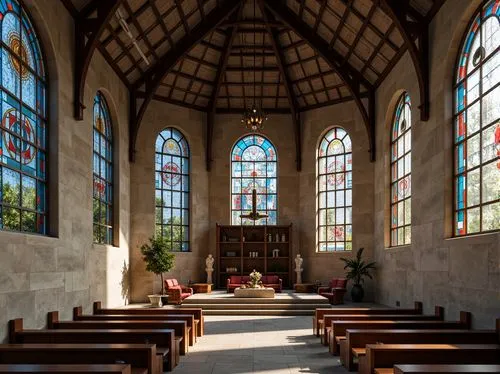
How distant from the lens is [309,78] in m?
21.1

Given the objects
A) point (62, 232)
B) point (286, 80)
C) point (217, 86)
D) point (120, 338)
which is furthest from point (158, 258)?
point (120, 338)

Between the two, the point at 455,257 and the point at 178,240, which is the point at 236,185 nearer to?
the point at 178,240

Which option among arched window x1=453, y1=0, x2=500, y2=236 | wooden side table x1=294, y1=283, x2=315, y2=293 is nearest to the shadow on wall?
wooden side table x1=294, y1=283, x2=315, y2=293

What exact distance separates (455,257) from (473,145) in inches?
93.9

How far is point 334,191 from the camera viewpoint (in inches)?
861

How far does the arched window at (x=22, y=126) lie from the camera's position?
1037cm

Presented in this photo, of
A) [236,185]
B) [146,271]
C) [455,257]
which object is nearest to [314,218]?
[236,185]

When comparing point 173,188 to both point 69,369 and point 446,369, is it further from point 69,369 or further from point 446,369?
point 446,369

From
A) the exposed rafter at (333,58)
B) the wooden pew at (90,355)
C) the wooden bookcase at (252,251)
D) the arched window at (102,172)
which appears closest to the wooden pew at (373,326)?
the wooden pew at (90,355)

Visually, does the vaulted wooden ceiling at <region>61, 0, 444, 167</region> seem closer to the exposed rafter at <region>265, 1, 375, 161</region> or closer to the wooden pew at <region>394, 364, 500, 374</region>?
the exposed rafter at <region>265, 1, 375, 161</region>

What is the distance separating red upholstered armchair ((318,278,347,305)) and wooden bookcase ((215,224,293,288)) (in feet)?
8.79

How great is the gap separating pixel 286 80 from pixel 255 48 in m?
1.76

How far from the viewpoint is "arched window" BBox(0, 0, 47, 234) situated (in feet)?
34.0

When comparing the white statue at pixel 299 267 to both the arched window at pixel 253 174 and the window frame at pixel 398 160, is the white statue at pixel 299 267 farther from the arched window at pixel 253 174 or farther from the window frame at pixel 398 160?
the window frame at pixel 398 160
